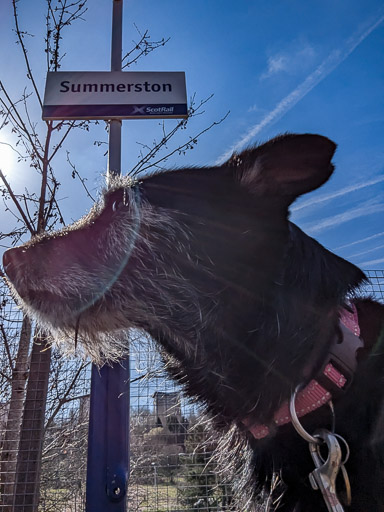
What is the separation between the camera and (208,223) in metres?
1.77

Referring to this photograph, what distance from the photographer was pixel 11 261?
186cm

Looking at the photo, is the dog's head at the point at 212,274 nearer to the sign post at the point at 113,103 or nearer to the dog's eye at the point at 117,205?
the dog's eye at the point at 117,205

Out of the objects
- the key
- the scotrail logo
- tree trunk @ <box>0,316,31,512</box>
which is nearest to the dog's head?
the key

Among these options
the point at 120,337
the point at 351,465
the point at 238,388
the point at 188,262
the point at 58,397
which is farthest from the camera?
the point at 58,397

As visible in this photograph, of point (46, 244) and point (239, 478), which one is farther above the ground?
point (46, 244)

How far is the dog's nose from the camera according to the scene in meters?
1.86

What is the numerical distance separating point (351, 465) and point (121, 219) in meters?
1.44

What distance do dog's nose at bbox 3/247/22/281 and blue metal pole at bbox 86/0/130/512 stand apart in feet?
2.90

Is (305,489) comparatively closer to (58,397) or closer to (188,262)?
(188,262)

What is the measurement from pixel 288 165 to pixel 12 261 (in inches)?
53.9

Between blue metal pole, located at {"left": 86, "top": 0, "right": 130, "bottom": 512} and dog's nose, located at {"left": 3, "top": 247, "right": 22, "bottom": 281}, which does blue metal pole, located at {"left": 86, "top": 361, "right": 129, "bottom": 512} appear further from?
dog's nose, located at {"left": 3, "top": 247, "right": 22, "bottom": 281}

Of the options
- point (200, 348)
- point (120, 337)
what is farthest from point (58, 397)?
point (200, 348)

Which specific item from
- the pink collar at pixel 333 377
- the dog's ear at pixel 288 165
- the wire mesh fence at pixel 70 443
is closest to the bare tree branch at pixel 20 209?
the wire mesh fence at pixel 70 443

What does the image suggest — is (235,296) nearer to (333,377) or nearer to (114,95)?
(333,377)
